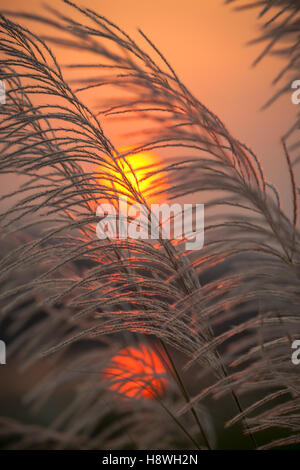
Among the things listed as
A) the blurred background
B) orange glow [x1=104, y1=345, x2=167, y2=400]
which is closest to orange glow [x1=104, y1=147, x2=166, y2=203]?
orange glow [x1=104, y1=345, x2=167, y2=400]

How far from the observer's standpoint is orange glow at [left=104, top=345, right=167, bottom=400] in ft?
2.79

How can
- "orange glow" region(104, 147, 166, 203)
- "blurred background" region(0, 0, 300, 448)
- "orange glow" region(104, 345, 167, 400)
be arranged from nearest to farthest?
"orange glow" region(104, 147, 166, 203) → "orange glow" region(104, 345, 167, 400) → "blurred background" region(0, 0, 300, 448)

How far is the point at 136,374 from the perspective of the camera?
861mm

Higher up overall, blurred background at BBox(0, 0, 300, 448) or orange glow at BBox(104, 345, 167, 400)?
blurred background at BBox(0, 0, 300, 448)

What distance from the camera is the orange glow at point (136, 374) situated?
85 centimetres

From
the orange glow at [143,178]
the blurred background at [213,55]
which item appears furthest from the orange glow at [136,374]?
the blurred background at [213,55]

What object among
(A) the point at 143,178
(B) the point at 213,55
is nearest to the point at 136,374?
(A) the point at 143,178

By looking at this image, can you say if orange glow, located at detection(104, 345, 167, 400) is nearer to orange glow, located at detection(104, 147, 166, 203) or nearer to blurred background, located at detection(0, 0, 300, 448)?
orange glow, located at detection(104, 147, 166, 203)

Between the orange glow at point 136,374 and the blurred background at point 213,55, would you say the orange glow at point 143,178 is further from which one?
the blurred background at point 213,55

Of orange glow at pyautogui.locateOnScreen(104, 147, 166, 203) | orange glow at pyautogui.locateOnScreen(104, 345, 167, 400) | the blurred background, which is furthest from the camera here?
the blurred background
